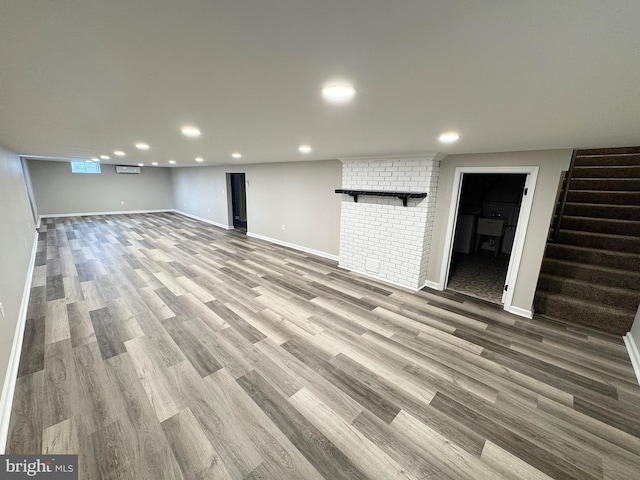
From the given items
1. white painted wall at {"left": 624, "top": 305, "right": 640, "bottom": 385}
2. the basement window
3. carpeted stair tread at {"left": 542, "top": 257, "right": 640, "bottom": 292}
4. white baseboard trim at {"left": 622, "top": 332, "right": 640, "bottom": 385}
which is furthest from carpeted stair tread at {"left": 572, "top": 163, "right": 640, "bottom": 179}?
the basement window

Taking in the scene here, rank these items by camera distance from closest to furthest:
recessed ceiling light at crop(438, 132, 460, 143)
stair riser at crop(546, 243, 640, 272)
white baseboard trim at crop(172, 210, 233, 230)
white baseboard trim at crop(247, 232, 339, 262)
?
1. recessed ceiling light at crop(438, 132, 460, 143)
2. stair riser at crop(546, 243, 640, 272)
3. white baseboard trim at crop(247, 232, 339, 262)
4. white baseboard trim at crop(172, 210, 233, 230)

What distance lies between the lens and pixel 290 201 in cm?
602

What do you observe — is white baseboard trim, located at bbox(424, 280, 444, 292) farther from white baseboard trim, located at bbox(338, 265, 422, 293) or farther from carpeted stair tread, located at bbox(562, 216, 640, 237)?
carpeted stair tread, located at bbox(562, 216, 640, 237)

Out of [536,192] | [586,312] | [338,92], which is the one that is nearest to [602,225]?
[586,312]

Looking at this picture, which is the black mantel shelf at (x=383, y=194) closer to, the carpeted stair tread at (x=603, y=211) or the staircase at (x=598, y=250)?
the staircase at (x=598, y=250)

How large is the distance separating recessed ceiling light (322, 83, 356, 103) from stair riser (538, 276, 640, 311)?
156 inches

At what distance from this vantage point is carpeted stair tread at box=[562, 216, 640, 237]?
3480 mm

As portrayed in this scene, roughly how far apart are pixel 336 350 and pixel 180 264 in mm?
3767

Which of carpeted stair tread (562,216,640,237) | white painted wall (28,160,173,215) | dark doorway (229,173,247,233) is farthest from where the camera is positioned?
dark doorway (229,173,247,233)

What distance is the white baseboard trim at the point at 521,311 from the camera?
3248 millimetres

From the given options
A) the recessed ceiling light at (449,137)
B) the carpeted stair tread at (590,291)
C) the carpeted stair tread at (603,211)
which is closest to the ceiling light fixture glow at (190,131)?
the recessed ceiling light at (449,137)

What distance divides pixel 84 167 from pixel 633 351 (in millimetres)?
14355

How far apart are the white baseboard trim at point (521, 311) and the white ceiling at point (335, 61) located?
2227mm

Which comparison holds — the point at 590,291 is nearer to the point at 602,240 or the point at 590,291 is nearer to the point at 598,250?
the point at 598,250
